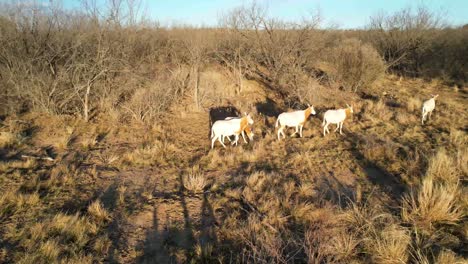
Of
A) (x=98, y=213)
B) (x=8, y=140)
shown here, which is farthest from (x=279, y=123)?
(x=8, y=140)

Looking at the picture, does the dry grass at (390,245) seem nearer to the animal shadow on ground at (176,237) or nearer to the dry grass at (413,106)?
the animal shadow on ground at (176,237)

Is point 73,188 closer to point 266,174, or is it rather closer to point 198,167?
point 198,167

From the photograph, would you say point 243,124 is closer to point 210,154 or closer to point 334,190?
point 210,154

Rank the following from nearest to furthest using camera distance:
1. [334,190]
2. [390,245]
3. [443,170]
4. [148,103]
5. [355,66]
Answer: [390,245], [443,170], [334,190], [148,103], [355,66]

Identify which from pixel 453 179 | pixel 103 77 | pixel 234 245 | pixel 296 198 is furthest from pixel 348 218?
pixel 103 77

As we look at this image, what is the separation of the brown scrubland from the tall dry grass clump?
31 millimetres

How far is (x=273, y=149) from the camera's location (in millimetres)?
9820

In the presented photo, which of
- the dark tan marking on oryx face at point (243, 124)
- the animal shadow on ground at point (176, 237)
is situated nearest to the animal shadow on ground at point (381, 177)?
the dark tan marking on oryx face at point (243, 124)

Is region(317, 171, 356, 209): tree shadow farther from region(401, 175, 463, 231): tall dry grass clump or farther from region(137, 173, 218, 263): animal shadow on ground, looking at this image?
region(137, 173, 218, 263): animal shadow on ground

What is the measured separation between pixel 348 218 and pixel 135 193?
4677 millimetres

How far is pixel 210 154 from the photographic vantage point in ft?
30.5

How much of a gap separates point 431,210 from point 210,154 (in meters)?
5.82

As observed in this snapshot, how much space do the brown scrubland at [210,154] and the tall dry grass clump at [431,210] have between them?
0.03 meters

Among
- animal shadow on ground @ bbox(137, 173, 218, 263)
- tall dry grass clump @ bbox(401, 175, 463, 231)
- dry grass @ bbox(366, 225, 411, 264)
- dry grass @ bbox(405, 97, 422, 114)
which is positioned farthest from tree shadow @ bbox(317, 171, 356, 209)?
dry grass @ bbox(405, 97, 422, 114)
